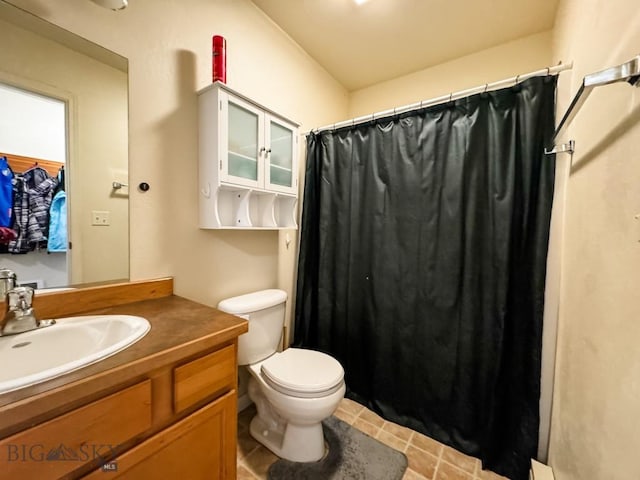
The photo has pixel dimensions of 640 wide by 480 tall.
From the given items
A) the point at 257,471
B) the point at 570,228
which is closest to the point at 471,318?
the point at 570,228

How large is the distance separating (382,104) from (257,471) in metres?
2.56

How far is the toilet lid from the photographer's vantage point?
1200mm

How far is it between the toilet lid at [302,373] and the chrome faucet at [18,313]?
90cm

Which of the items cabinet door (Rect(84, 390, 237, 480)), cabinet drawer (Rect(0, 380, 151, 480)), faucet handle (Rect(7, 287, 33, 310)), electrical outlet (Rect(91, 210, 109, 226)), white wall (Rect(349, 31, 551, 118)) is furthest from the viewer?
white wall (Rect(349, 31, 551, 118))

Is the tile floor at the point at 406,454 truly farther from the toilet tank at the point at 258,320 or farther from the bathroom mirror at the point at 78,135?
the bathroom mirror at the point at 78,135

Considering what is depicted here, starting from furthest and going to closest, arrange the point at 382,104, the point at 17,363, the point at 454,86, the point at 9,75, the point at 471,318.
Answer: the point at 382,104
the point at 454,86
the point at 471,318
the point at 9,75
the point at 17,363

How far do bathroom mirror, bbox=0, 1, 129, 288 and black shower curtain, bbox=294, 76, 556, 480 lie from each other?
1119mm

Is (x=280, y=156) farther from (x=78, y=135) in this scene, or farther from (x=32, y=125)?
(x=32, y=125)

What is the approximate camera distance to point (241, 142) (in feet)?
4.37

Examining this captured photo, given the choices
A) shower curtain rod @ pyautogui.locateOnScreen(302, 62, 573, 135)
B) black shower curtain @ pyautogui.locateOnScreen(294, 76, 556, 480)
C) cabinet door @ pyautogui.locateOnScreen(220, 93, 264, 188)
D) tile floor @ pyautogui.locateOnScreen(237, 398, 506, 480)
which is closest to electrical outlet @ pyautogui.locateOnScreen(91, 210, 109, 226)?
cabinet door @ pyautogui.locateOnScreen(220, 93, 264, 188)

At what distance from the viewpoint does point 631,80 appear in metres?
0.54

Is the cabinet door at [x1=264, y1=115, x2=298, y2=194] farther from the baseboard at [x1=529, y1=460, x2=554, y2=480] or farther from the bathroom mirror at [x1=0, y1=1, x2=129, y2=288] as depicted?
the baseboard at [x1=529, y1=460, x2=554, y2=480]

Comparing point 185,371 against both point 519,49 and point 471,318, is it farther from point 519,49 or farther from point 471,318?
point 519,49

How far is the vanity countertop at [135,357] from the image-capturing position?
491mm
